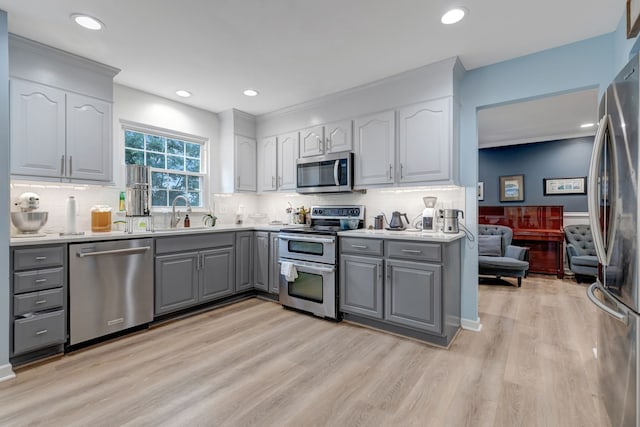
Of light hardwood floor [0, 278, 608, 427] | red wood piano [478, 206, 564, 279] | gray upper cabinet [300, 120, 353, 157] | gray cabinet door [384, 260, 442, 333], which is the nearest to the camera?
light hardwood floor [0, 278, 608, 427]

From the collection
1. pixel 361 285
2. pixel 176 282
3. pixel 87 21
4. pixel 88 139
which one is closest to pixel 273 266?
pixel 176 282

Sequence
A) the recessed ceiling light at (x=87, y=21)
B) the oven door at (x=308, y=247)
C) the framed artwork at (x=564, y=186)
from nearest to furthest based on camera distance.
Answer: the recessed ceiling light at (x=87, y=21)
the oven door at (x=308, y=247)
the framed artwork at (x=564, y=186)

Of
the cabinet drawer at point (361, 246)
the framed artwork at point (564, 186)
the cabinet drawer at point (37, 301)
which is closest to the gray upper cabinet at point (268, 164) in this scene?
the cabinet drawer at point (361, 246)

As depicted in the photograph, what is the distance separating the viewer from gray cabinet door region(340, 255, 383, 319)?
2.91m

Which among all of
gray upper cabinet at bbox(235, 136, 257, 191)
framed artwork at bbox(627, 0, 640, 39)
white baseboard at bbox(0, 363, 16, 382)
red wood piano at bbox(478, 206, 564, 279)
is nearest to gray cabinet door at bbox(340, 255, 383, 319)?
gray upper cabinet at bbox(235, 136, 257, 191)

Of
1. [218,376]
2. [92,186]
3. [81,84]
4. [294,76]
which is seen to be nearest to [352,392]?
[218,376]

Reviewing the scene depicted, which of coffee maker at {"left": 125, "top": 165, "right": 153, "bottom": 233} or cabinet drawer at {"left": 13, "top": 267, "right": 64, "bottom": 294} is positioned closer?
cabinet drawer at {"left": 13, "top": 267, "right": 64, "bottom": 294}

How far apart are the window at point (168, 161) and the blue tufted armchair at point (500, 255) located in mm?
4378

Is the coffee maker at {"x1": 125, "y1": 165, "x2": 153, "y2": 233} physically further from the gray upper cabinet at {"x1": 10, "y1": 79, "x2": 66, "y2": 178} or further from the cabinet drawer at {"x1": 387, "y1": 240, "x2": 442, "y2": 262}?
the cabinet drawer at {"x1": 387, "y1": 240, "x2": 442, "y2": 262}

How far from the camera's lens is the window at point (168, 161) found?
11.8ft

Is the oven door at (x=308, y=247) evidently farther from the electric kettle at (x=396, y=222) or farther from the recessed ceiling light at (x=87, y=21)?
the recessed ceiling light at (x=87, y=21)

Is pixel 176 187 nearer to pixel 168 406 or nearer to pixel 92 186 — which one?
pixel 92 186

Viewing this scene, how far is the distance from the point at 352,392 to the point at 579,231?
214 inches

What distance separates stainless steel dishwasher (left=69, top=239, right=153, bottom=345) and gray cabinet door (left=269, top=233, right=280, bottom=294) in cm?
134
